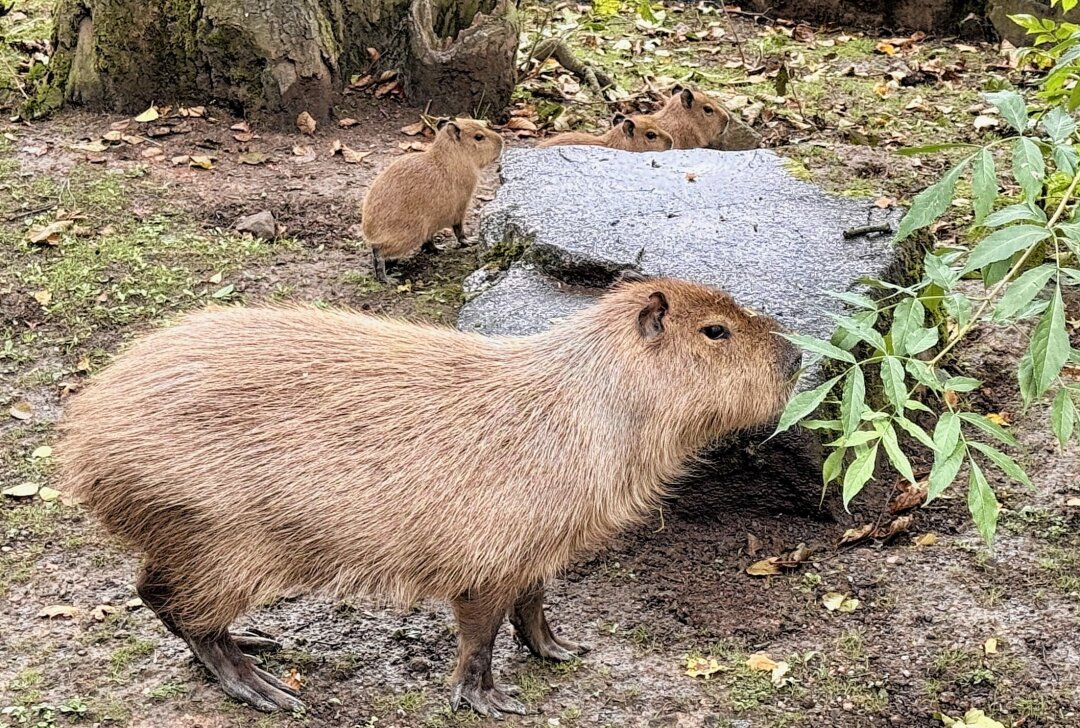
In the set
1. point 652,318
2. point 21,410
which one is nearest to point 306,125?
point 21,410

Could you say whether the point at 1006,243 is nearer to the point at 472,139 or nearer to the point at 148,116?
the point at 472,139

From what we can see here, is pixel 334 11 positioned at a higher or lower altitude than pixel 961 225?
higher

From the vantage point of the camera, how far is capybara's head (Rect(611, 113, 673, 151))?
572cm

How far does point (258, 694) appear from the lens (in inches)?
115

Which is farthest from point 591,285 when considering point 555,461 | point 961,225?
point 961,225

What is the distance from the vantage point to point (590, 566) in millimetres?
3500

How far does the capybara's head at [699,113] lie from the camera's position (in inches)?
246

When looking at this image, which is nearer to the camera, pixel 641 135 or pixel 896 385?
pixel 896 385

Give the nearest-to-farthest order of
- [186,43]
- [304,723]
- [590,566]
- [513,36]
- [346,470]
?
1. [346,470]
2. [304,723]
3. [590,566]
4. [186,43]
5. [513,36]

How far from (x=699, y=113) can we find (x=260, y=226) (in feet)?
7.90

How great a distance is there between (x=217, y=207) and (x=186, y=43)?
3.82 feet

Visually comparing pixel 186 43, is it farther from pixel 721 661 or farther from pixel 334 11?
pixel 721 661

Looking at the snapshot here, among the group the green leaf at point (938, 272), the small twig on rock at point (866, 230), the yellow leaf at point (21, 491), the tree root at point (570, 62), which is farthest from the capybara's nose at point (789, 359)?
the tree root at point (570, 62)

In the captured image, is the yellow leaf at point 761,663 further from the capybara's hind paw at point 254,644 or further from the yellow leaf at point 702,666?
the capybara's hind paw at point 254,644
